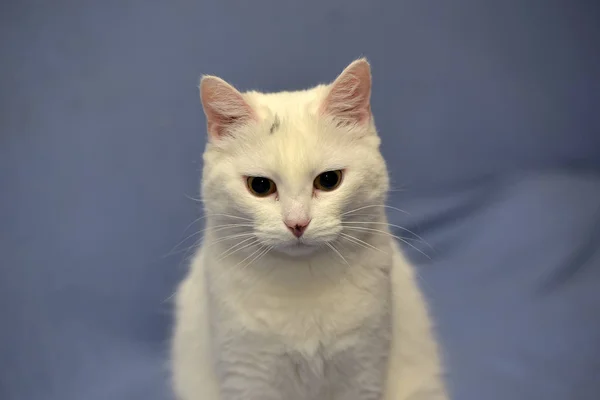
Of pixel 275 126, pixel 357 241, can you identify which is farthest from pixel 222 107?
pixel 357 241

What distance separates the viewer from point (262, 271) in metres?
1.37

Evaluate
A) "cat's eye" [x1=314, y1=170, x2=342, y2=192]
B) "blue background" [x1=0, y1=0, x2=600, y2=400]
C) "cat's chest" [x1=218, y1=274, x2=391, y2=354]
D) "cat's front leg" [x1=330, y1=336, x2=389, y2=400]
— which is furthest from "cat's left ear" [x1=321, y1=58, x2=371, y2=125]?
"blue background" [x1=0, y1=0, x2=600, y2=400]

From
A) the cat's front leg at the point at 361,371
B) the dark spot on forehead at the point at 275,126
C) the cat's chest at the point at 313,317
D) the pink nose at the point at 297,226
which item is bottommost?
the cat's front leg at the point at 361,371

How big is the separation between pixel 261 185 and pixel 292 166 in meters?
0.08

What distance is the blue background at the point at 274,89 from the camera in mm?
1923

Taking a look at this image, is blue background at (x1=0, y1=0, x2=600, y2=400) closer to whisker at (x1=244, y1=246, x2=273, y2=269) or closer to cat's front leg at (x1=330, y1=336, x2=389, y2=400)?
cat's front leg at (x1=330, y1=336, x2=389, y2=400)

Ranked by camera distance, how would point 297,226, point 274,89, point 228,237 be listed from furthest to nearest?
point 274,89 < point 228,237 < point 297,226

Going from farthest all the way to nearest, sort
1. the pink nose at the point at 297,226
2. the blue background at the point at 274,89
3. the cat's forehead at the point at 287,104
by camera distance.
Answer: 1. the blue background at the point at 274,89
2. the cat's forehead at the point at 287,104
3. the pink nose at the point at 297,226

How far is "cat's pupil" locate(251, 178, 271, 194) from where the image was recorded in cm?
129

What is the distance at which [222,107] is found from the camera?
4.40 feet

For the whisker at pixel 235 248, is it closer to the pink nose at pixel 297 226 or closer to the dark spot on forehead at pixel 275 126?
the pink nose at pixel 297 226

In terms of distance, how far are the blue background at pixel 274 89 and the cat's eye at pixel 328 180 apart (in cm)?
78

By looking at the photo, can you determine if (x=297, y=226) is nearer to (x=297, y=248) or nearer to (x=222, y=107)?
(x=297, y=248)

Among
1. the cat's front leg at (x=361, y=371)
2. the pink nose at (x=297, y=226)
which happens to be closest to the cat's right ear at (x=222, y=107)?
the pink nose at (x=297, y=226)
